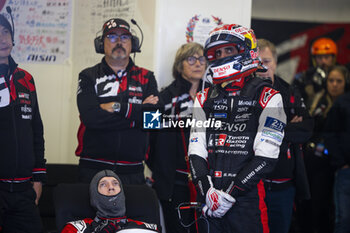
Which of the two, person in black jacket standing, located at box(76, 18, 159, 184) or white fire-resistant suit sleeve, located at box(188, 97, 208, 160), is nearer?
white fire-resistant suit sleeve, located at box(188, 97, 208, 160)

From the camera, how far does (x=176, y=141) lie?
405cm

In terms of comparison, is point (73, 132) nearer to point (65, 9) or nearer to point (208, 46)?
point (65, 9)

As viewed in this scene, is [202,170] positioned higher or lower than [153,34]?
lower

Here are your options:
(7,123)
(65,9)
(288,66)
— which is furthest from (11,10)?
(288,66)

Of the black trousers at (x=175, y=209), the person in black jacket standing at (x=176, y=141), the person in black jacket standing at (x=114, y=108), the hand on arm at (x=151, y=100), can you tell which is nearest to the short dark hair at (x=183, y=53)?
the person in black jacket standing at (x=176, y=141)

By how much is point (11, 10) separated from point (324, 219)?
11.0 feet

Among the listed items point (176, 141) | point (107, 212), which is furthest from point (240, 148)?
point (176, 141)

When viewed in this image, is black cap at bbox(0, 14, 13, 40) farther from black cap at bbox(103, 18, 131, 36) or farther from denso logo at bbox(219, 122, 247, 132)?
denso logo at bbox(219, 122, 247, 132)

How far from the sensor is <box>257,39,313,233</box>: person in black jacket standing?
3.71m

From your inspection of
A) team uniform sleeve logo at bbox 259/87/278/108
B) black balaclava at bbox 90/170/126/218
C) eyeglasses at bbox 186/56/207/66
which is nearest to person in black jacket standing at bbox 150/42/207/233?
eyeglasses at bbox 186/56/207/66

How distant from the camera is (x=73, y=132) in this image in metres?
4.12

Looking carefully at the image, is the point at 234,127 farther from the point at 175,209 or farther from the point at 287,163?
the point at 175,209

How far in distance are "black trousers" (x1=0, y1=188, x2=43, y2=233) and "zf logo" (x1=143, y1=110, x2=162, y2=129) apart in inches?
37.3

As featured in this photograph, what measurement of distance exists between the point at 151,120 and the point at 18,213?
1139 millimetres
